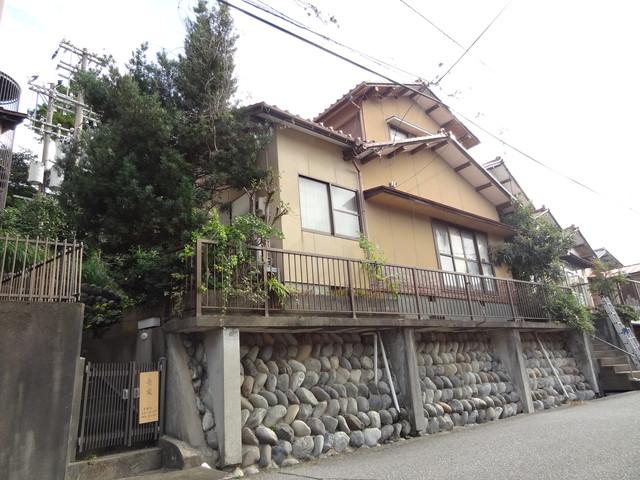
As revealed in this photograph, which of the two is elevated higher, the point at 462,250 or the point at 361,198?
the point at 361,198

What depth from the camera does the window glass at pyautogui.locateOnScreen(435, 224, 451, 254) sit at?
12453 millimetres

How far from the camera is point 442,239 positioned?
1262 cm

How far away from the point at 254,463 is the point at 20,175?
20190mm

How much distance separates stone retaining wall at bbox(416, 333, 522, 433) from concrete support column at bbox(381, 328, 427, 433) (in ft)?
1.37

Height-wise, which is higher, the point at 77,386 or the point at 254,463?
the point at 77,386

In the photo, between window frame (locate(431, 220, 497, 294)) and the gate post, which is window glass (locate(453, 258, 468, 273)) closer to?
window frame (locate(431, 220, 497, 294))

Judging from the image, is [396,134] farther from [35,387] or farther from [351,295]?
[35,387]

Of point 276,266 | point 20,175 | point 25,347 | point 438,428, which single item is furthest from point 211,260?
point 20,175

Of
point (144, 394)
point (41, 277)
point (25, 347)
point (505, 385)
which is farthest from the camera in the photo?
point (505, 385)

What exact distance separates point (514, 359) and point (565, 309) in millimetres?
3080

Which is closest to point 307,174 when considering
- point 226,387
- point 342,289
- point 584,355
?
point 342,289

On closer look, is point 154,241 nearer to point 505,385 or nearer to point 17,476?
point 17,476

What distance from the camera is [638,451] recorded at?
546 centimetres

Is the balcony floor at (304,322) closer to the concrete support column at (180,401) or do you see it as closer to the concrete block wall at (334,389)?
the concrete block wall at (334,389)
